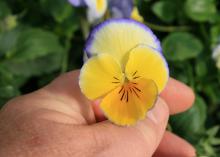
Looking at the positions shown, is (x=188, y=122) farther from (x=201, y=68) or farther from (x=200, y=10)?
(x=200, y=10)

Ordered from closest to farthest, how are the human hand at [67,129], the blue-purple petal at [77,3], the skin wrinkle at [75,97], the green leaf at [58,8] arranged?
the human hand at [67,129] < the skin wrinkle at [75,97] < the blue-purple petal at [77,3] < the green leaf at [58,8]

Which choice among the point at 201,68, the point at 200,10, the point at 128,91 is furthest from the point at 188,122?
the point at 128,91

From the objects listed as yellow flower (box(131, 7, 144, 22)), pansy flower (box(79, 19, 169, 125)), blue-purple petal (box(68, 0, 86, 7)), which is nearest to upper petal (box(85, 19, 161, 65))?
pansy flower (box(79, 19, 169, 125))

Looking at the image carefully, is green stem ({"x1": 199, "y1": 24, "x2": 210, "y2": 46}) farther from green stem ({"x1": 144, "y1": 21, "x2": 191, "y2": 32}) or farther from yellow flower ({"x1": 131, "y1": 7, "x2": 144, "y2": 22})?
yellow flower ({"x1": 131, "y1": 7, "x2": 144, "y2": 22})

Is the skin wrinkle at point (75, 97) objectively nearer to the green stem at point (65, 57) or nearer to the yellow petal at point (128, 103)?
the yellow petal at point (128, 103)

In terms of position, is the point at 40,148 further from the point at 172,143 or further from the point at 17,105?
the point at 172,143

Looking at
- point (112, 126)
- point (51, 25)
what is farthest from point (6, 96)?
point (112, 126)

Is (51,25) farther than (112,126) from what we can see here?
Yes

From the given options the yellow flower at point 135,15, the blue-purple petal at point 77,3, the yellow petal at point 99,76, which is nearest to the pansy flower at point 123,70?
the yellow petal at point 99,76
